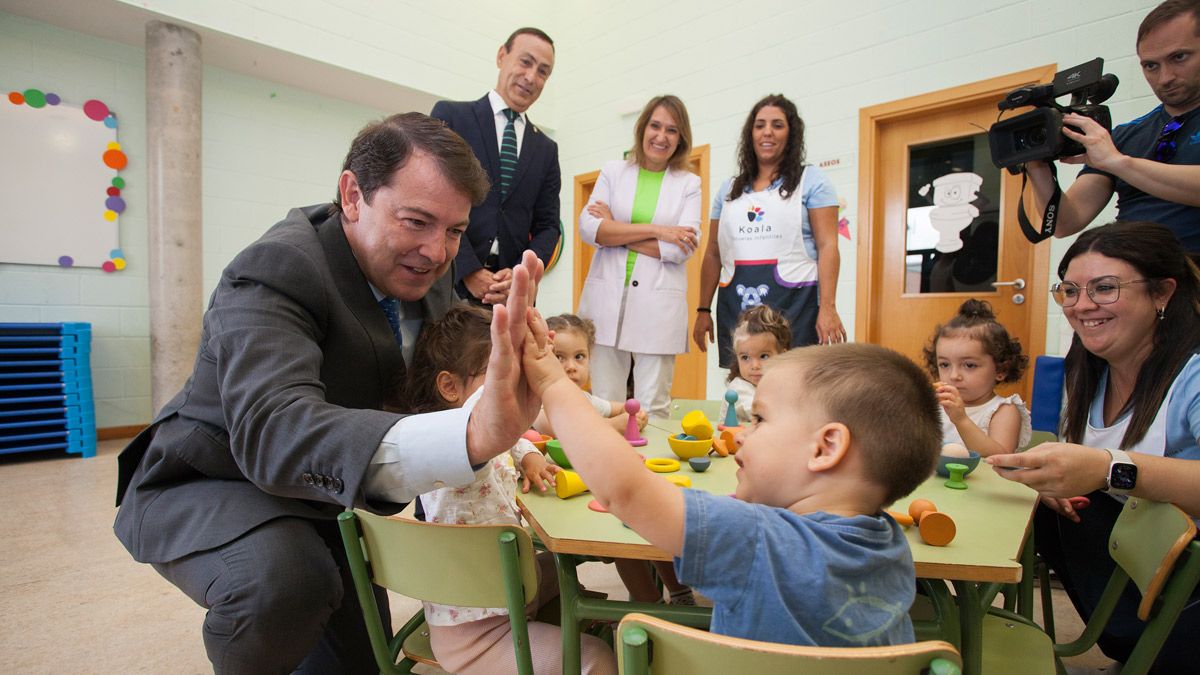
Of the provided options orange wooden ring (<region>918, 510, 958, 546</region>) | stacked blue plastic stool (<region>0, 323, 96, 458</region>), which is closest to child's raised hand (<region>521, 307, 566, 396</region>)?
orange wooden ring (<region>918, 510, 958, 546</region>)

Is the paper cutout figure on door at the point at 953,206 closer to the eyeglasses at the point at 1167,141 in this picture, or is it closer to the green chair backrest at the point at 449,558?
the eyeglasses at the point at 1167,141

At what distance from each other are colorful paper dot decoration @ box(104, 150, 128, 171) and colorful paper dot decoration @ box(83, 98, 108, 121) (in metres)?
0.22

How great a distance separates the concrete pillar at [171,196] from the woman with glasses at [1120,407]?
15.3 ft

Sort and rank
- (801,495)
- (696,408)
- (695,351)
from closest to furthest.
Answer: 1. (801,495)
2. (696,408)
3. (695,351)

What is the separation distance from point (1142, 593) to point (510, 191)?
2199mm

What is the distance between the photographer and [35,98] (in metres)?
4.09

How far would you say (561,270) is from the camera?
6.37 meters

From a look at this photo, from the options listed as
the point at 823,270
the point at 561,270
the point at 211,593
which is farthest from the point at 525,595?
the point at 561,270

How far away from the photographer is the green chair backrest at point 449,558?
3.17 feet

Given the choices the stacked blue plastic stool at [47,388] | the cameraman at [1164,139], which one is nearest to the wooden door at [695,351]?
the cameraman at [1164,139]

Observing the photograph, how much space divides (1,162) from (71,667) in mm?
3761

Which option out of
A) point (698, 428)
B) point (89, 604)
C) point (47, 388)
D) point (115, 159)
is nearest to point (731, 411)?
point (698, 428)

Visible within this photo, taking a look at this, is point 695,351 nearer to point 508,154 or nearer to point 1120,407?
point 508,154

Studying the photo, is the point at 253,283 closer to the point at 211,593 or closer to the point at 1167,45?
the point at 211,593
